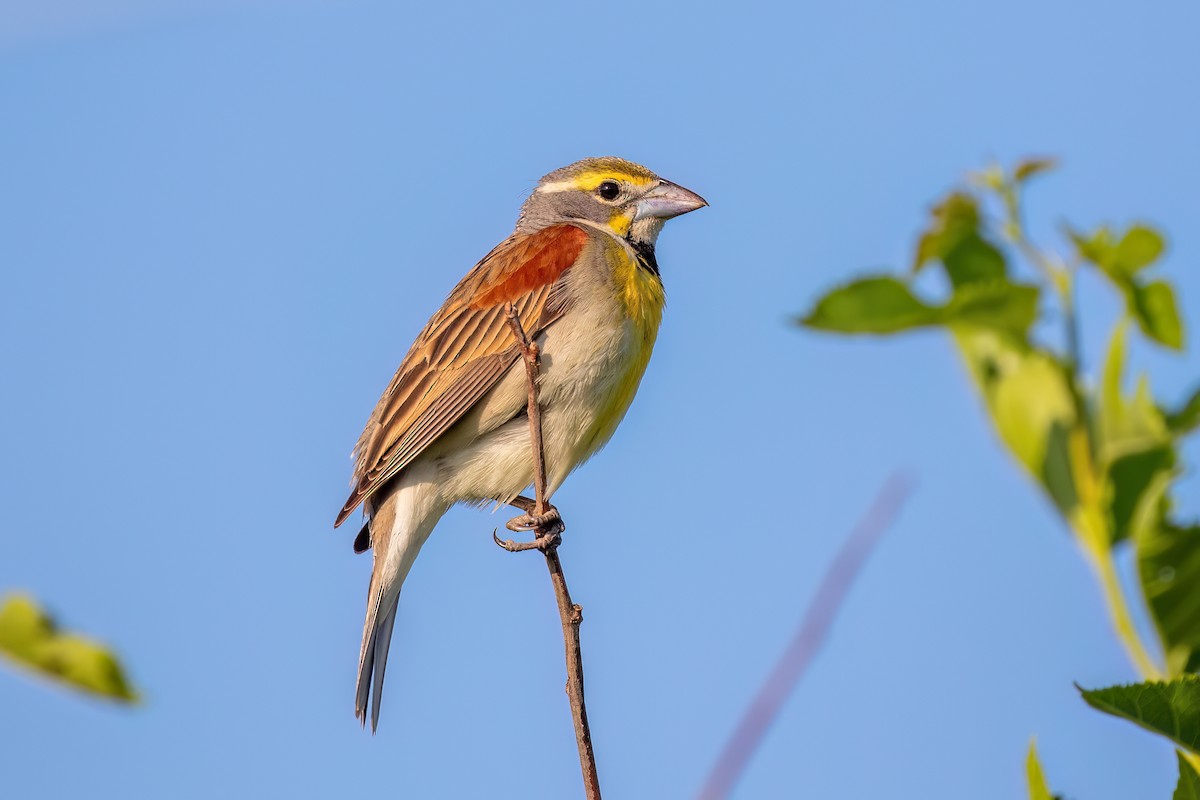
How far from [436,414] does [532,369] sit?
202cm

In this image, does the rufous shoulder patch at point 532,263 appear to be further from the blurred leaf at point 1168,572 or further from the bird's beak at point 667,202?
the blurred leaf at point 1168,572

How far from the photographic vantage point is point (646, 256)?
20.9ft

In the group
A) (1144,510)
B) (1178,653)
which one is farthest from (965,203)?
(1178,653)

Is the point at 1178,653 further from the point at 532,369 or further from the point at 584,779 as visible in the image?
the point at 532,369

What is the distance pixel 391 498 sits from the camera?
6.12m

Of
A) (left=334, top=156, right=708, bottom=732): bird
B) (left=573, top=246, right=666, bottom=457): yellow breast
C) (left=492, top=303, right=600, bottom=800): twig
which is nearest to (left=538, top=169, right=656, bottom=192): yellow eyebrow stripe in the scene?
(left=334, top=156, right=708, bottom=732): bird

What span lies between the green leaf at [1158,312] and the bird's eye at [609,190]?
5.04 meters

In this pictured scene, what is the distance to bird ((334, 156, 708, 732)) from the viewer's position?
5602 mm

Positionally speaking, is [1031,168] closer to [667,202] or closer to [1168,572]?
[1168,572]

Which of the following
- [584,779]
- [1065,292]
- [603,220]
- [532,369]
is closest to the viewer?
[1065,292]

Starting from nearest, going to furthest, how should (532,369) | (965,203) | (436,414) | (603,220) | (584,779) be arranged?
1. (965,203)
2. (584,779)
3. (532,369)
4. (436,414)
5. (603,220)

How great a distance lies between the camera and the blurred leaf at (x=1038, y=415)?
5.63 ft

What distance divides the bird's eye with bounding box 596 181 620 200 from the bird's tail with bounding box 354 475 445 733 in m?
1.70

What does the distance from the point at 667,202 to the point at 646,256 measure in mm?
287
